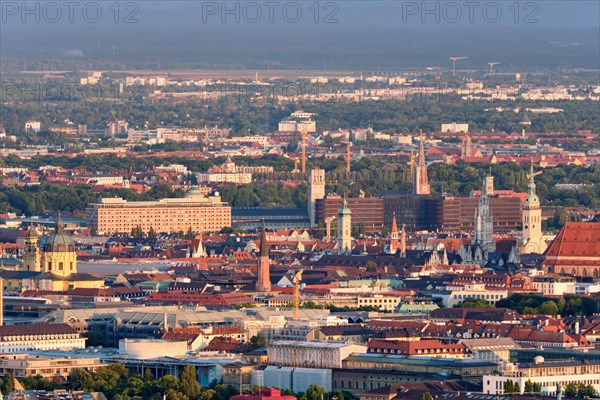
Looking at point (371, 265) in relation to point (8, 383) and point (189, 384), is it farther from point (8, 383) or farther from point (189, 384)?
point (8, 383)

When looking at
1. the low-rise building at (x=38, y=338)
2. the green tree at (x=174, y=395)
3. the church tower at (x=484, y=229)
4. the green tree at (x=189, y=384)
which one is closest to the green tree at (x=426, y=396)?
the green tree at (x=174, y=395)

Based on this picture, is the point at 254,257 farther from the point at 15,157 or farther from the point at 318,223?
the point at 15,157

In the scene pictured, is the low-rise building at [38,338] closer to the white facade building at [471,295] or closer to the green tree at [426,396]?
the white facade building at [471,295]

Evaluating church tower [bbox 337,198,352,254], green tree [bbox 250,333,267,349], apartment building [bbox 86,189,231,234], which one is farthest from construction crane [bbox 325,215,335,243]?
green tree [bbox 250,333,267,349]

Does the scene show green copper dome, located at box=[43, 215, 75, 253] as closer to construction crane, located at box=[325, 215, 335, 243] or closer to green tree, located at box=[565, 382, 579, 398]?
construction crane, located at box=[325, 215, 335, 243]

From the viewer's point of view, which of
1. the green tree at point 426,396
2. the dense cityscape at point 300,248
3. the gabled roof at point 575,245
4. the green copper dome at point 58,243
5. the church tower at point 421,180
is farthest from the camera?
the church tower at point 421,180

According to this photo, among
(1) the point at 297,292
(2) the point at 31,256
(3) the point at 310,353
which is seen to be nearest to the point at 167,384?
(3) the point at 310,353
